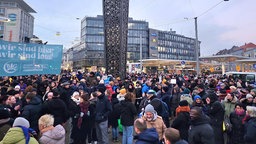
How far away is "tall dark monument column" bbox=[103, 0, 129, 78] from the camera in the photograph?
12180mm

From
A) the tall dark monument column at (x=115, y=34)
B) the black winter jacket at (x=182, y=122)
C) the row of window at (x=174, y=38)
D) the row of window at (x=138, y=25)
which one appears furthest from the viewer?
the row of window at (x=174, y=38)

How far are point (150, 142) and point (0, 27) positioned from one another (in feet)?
221

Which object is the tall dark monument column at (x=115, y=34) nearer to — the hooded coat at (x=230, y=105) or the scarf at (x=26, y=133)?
the hooded coat at (x=230, y=105)

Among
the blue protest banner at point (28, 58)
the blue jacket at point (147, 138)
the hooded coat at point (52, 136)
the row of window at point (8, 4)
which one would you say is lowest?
the hooded coat at point (52, 136)

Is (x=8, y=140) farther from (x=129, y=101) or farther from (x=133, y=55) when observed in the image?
(x=133, y=55)

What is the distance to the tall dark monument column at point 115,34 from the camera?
40.0ft

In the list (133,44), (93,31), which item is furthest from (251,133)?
(133,44)

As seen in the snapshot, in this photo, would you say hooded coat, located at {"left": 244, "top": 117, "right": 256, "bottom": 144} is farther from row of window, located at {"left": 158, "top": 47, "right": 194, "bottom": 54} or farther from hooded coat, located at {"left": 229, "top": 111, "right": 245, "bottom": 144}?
row of window, located at {"left": 158, "top": 47, "right": 194, "bottom": 54}

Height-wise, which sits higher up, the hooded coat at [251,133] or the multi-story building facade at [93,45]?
the multi-story building facade at [93,45]

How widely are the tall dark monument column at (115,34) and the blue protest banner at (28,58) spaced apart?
151 inches

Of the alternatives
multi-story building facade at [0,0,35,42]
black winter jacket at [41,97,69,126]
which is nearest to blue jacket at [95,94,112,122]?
black winter jacket at [41,97,69,126]

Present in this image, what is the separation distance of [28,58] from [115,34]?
5.60m

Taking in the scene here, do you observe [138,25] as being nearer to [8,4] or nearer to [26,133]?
[8,4]

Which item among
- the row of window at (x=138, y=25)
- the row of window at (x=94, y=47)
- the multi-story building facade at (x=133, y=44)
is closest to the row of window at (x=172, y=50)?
the multi-story building facade at (x=133, y=44)
